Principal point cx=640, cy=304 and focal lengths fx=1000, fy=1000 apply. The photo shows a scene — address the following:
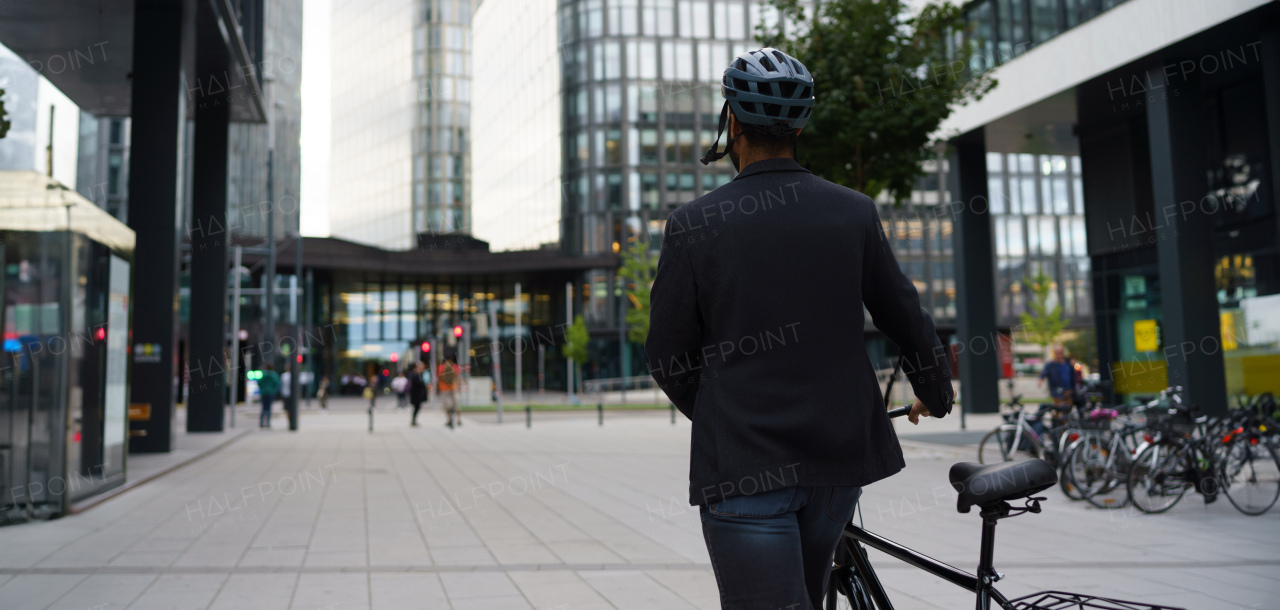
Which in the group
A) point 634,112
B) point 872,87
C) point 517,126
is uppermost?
point 517,126

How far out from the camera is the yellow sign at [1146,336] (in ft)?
75.4

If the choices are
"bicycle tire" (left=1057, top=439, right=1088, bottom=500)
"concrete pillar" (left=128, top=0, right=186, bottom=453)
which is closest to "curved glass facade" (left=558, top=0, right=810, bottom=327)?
"concrete pillar" (left=128, top=0, right=186, bottom=453)

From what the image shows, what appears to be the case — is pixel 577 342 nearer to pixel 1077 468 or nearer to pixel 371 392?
pixel 371 392

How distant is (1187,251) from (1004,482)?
18.7m

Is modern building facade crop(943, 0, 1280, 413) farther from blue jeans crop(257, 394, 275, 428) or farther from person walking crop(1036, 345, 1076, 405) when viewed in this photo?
blue jeans crop(257, 394, 275, 428)

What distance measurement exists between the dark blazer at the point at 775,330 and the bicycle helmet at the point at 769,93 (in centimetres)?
10

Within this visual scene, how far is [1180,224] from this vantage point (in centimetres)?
1842

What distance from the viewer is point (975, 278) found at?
25.1 m

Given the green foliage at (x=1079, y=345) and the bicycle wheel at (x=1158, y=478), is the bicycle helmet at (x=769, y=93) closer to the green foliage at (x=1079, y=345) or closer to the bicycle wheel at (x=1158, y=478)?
the bicycle wheel at (x=1158, y=478)

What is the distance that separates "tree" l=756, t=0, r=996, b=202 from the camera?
1440cm

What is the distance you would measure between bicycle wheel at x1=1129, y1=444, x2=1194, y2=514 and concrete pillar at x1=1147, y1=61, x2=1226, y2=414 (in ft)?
32.7

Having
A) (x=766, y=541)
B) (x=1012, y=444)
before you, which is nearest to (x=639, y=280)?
(x=1012, y=444)

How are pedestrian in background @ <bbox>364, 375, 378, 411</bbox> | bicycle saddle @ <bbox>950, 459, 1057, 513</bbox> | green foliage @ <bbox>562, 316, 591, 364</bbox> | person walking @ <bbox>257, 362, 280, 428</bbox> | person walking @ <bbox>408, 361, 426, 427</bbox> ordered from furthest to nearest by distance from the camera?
green foliage @ <bbox>562, 316, 591, 364</bbox>, pedestrian in background @ <bbox>364, 375, 378, 411</bbox>, person walking @ <bbox>408, 361, 426, 427</bbox>, person walking @ <bbox>257, 362, 280, 428</bbox>, bicycle saddle @ <bbox>950, 459, 1057, 513</bbox>

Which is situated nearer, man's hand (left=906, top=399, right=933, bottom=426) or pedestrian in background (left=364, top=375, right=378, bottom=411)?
man's hand (left=906, top=399, right=933, bottom=426)
